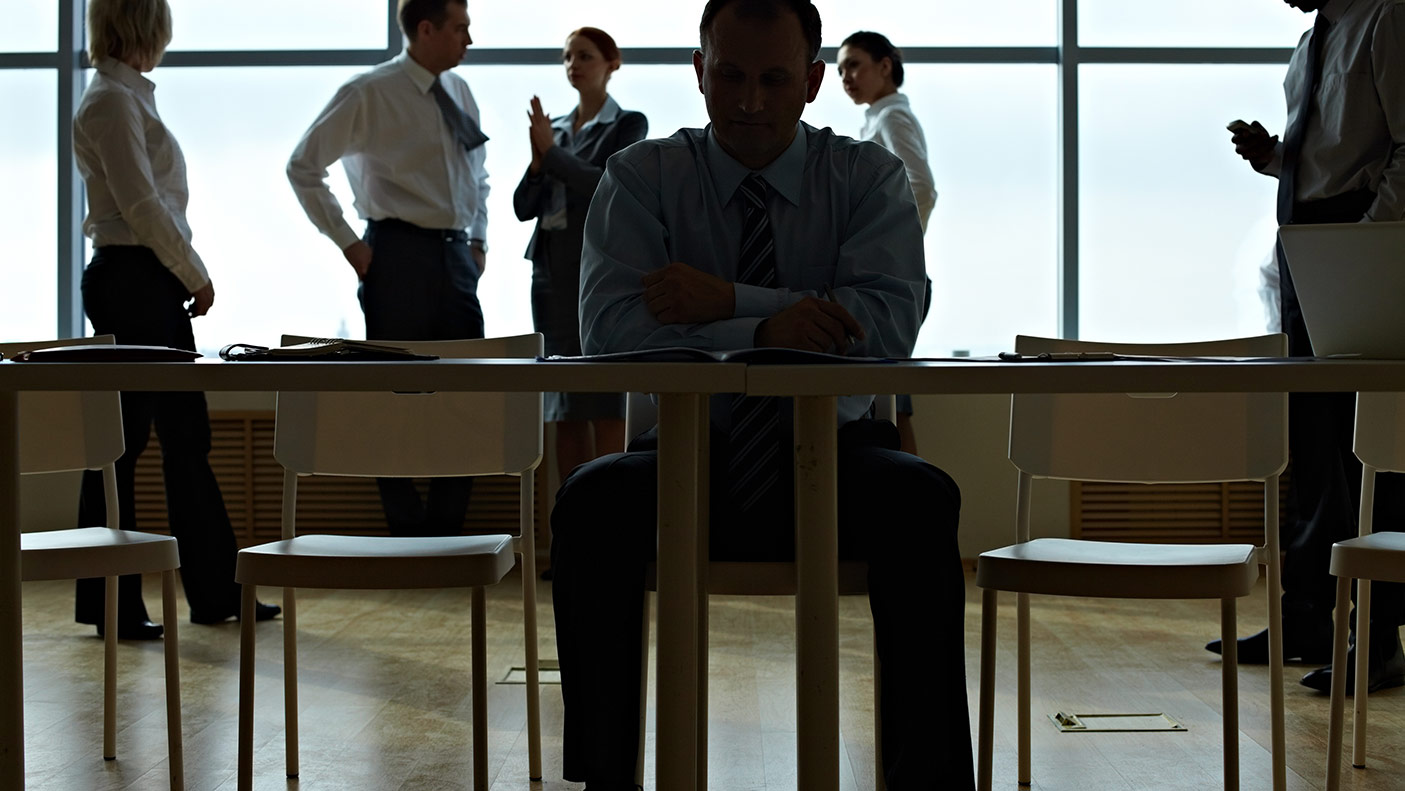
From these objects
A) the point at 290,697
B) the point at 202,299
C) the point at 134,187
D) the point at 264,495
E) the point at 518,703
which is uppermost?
the point at 134,187

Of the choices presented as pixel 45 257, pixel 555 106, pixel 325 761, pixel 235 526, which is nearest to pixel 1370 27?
pixel 325 761

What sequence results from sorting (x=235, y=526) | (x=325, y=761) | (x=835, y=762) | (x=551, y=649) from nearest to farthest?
(x=835, y=762) → (x=325, y=761) → (x=551, y=649) → (x=235, y=526)

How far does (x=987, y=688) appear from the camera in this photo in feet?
5.73

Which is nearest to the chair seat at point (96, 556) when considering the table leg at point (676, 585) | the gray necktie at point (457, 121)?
the table leg at point (676, 585)

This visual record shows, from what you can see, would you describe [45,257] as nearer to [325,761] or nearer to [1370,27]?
[325,761]

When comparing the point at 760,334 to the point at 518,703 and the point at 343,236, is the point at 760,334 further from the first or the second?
the point at 343,236

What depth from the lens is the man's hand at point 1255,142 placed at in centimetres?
258

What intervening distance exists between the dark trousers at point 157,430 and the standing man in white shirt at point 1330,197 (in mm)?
2459

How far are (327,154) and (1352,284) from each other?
116 inches

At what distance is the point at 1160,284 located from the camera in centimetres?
468

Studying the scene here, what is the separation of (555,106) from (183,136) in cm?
140

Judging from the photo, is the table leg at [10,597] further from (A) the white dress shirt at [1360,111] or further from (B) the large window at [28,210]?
(B) the large window at [28,210]

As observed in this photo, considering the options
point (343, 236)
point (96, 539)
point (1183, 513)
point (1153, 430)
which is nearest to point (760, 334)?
point (1153, 430)

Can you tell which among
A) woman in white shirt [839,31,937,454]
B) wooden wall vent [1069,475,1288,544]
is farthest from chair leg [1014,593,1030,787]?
wooden wall vent [1069,475,1288,544]
